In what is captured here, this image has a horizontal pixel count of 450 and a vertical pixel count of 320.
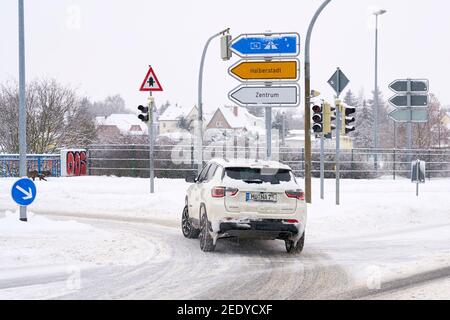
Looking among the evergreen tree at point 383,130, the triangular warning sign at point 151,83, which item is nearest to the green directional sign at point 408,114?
the triangular warning sign at point 151,83

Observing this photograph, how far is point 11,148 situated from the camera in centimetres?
3566

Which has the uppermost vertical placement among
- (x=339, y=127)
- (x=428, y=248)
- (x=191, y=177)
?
(x=339, y=127)

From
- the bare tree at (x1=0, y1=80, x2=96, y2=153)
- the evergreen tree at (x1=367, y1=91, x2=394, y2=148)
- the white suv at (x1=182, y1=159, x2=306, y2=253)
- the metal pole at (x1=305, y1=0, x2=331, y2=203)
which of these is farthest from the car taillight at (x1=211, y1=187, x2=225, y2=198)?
the evergreen tree at (x1=367, y1=91, x2=394, y2=148)

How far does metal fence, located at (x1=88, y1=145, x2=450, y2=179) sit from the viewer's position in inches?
1222

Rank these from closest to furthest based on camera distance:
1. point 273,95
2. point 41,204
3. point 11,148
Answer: point 273,95
point 41,204
point 11,148

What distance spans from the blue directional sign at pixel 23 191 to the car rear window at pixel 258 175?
412 centimetres

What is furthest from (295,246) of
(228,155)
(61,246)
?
(228,155)

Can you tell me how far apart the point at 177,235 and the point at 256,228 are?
3172mm

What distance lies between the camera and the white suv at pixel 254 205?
34.8 feet

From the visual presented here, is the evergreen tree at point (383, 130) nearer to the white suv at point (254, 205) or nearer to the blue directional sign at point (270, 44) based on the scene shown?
the blue directional sign at point (270, 44)

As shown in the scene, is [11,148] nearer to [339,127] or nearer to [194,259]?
[339,127]

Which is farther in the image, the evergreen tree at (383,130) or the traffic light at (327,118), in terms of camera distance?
the evergreen tree at (383,130)

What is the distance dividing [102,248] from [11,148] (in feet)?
87.0
